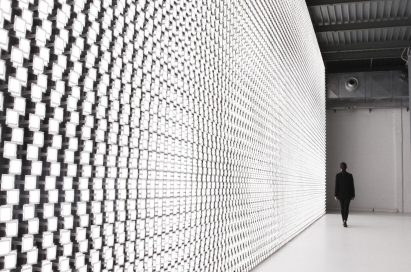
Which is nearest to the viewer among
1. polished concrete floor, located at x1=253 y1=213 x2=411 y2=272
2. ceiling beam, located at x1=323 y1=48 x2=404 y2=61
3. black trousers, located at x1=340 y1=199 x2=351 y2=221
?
polished concrete floor, located at x1=253 y1=213 x2=411 y2=272

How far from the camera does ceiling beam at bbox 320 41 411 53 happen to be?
44.7ft

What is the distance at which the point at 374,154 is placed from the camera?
16656mm

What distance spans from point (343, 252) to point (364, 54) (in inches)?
400

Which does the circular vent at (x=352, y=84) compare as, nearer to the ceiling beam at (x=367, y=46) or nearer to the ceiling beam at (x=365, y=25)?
the ceiling beam at (x=367, y=46)

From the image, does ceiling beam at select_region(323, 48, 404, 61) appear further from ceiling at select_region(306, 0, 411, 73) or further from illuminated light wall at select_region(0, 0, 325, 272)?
illuminated light wall at select_region(0, 0, 325, 272)

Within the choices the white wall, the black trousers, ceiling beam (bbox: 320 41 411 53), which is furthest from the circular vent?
the black trousers

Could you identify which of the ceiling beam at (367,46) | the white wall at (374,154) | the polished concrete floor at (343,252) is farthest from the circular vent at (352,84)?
the polished concrete floor at (343,252)

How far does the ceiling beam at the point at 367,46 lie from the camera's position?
1362cm

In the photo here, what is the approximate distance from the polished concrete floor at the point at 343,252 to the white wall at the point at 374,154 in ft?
23.0

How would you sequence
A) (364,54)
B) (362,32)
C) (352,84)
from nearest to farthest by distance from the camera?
(362,32) → (364,54) → (352,84)

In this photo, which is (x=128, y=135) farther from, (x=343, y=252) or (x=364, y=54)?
(x=364, y=54)

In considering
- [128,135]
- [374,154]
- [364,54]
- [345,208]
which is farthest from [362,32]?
[128,135]

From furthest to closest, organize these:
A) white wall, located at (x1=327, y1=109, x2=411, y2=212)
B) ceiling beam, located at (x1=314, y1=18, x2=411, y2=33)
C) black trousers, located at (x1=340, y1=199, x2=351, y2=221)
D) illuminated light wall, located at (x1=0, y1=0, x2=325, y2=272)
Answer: white wall, located at (x1=327, y1=109, x2=411, y2=212) < ceiling beam, located at (x1=314, y1=18, x2=411, y2=33) < black trousers, located at (x1=340, y1=199, x2=351, y2=221) < illuminated light wall, located at (x1=0, y1=0, x2=325, y2=272)

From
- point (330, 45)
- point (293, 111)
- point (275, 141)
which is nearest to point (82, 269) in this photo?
point (275, 141)
